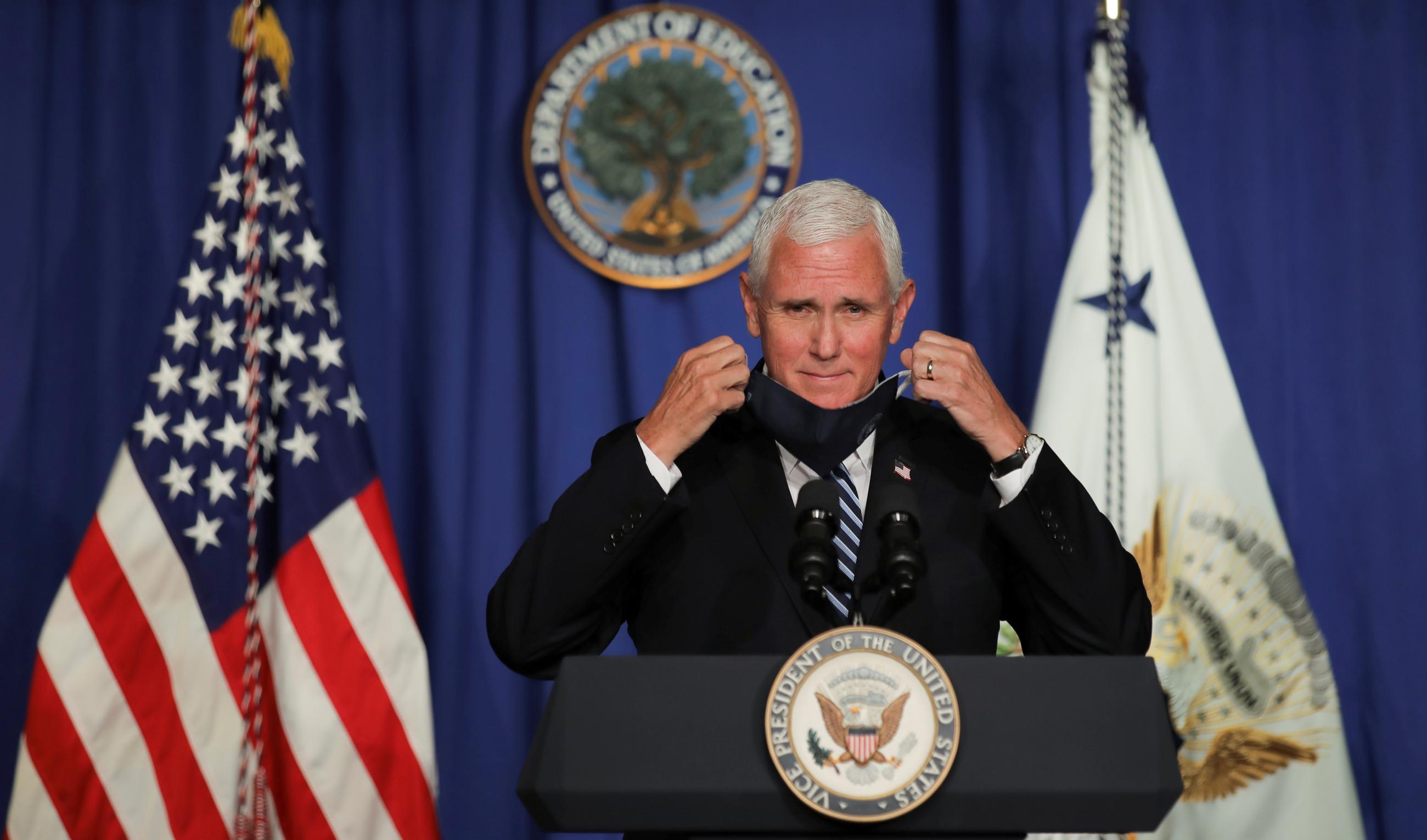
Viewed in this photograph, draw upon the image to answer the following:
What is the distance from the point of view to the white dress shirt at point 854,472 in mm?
1559

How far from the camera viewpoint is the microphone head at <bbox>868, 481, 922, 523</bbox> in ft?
4.07

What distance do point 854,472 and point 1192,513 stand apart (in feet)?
4.85

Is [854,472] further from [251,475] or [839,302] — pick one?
[251,475]

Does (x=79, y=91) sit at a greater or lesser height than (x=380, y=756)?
greater

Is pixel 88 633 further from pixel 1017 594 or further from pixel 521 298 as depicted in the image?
pixel 1017 594

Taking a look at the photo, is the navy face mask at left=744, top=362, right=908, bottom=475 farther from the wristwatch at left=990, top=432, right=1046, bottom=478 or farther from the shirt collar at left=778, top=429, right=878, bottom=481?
the wristwatch at left=990, top=432, right=1046, bottom=478

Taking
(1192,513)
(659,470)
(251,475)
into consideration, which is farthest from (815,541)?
(1192,513)

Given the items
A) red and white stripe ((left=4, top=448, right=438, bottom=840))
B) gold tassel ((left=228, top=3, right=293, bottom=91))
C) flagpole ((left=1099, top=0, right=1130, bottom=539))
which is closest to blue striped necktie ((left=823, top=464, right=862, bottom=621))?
flagpole ((left=1099, top=0, right=1130, bottom=539))

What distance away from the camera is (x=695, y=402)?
159cm

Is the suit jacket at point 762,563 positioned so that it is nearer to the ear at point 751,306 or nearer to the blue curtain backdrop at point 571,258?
the ear at point 751,306

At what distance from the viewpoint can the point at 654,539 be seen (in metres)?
1.73

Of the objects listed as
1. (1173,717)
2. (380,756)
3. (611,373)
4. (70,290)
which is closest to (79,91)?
(70,290)

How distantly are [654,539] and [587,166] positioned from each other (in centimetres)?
172

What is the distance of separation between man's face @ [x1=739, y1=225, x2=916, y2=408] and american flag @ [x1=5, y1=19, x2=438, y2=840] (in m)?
1.33
